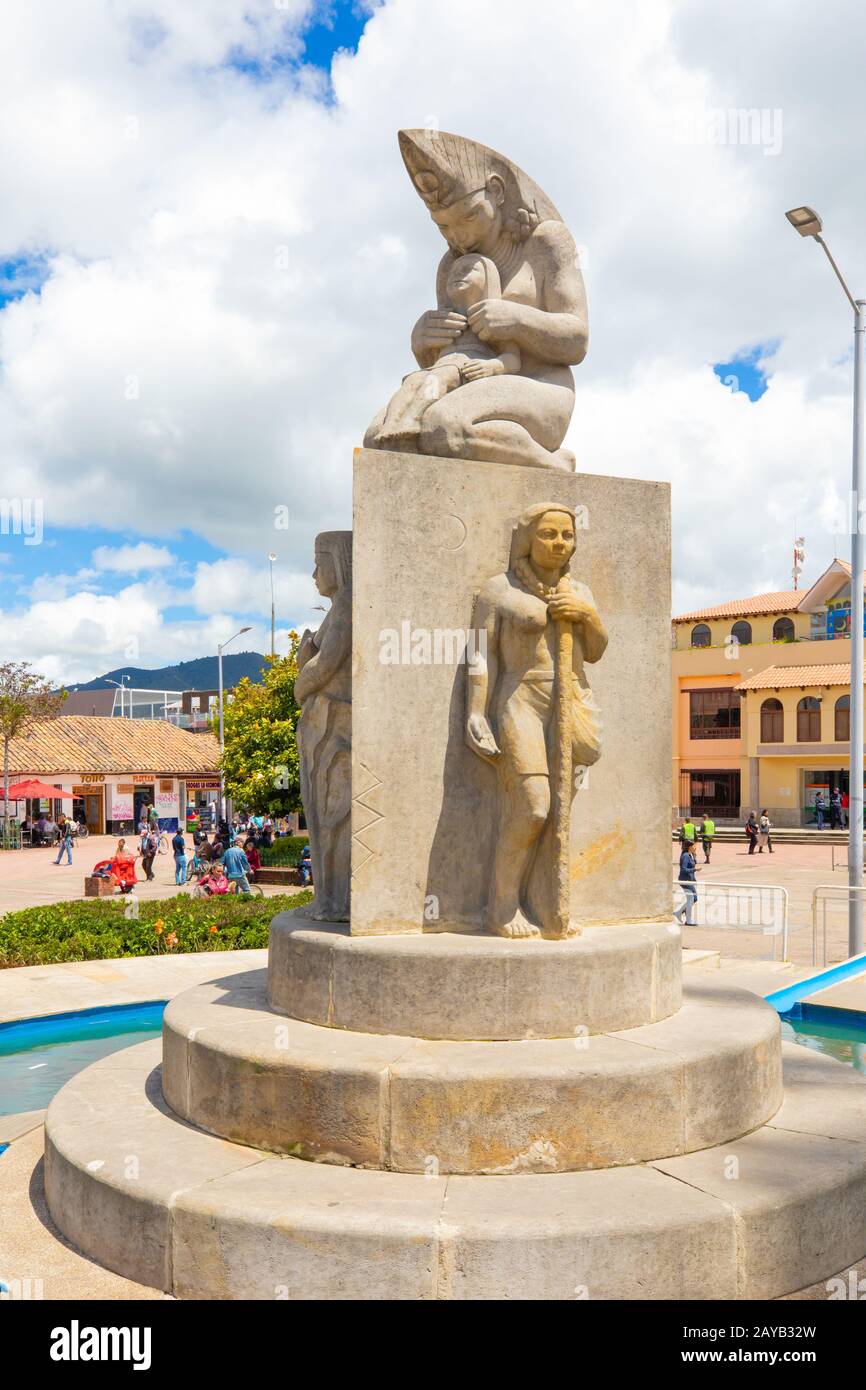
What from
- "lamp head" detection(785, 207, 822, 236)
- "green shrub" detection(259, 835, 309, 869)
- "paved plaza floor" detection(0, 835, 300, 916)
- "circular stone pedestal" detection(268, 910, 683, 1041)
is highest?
"lamp head" detection(785, 207, 822, 236)

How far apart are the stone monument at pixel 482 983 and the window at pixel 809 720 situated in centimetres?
4100

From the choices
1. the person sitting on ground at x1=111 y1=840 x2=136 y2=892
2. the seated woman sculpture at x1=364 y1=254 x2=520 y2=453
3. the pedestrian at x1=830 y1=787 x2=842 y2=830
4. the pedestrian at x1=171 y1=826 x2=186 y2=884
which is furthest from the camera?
the pedestrian at x1=830 y1=787 x2=842 y2=830

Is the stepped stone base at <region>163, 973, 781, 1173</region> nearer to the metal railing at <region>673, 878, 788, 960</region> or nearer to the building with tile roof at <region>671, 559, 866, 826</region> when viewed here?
the metal railing at <region>673, 878, 788, 960</region>

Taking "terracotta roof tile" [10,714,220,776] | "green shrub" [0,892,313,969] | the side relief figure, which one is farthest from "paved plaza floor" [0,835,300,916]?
the side relief figure

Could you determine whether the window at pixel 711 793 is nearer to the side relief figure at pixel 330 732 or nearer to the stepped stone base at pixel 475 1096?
the side relief figure at pixel 330 732

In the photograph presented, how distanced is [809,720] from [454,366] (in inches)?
1652

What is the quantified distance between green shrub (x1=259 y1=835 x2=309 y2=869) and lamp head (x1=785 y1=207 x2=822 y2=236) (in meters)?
18.1

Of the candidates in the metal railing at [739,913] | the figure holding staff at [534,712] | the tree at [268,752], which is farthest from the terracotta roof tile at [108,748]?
the figure holding staff at [534,712]

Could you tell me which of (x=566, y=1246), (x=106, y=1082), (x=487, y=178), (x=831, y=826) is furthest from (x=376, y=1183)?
(x=831, y=826)

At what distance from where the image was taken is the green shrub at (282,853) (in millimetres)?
26859

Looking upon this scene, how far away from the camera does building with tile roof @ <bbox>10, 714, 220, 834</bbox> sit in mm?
48000

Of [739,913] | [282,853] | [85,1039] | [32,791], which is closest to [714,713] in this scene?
[282,853]
